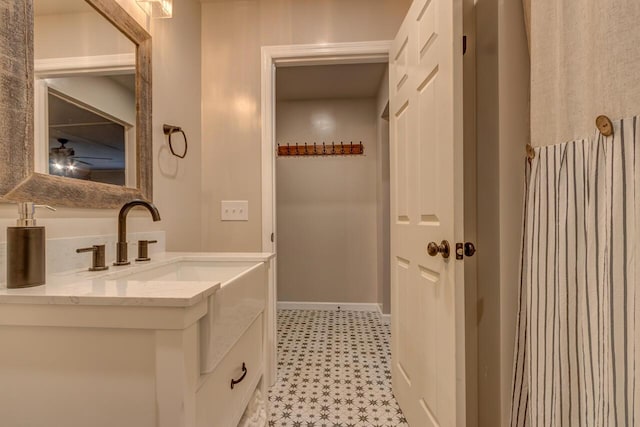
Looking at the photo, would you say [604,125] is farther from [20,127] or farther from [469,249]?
[20,127]

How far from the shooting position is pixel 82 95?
102cm

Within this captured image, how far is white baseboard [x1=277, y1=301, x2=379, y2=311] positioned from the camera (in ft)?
10.7

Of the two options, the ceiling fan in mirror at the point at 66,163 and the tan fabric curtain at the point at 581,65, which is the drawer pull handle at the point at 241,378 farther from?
the tan fabric curtain at the point at 581,65

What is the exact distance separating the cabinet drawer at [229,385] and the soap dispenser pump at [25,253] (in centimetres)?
45

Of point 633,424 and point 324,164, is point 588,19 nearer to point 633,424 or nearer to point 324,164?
point 633,424

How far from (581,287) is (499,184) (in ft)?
1.42

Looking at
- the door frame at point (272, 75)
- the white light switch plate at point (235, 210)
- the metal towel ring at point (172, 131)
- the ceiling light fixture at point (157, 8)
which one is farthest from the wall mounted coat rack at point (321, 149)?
the ceiling light fixture at point (157, 8)

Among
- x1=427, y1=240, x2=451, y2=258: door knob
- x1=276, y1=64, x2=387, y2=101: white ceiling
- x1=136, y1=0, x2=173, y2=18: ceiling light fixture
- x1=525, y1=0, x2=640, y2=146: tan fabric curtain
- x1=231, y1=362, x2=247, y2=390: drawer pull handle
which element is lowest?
x1=231, y1=362, x2=247, y2=390: drawer pull handle

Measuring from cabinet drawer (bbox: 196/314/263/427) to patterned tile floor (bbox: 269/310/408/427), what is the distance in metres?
0.65

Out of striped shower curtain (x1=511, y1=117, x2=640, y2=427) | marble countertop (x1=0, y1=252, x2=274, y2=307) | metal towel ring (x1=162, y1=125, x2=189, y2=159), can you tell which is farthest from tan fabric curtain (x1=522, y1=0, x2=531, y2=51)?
metal towel ring (x1=162, y1=125, x2=189, y2=159)

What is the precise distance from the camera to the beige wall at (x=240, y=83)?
6.09 ft

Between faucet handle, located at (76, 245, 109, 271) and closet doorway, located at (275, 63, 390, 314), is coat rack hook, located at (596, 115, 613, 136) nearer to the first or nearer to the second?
faucet handle, located at (76, 245, 109, 271)

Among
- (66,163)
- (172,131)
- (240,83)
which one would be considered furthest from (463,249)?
(240,83)

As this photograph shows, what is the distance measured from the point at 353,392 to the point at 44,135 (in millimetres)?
1875
